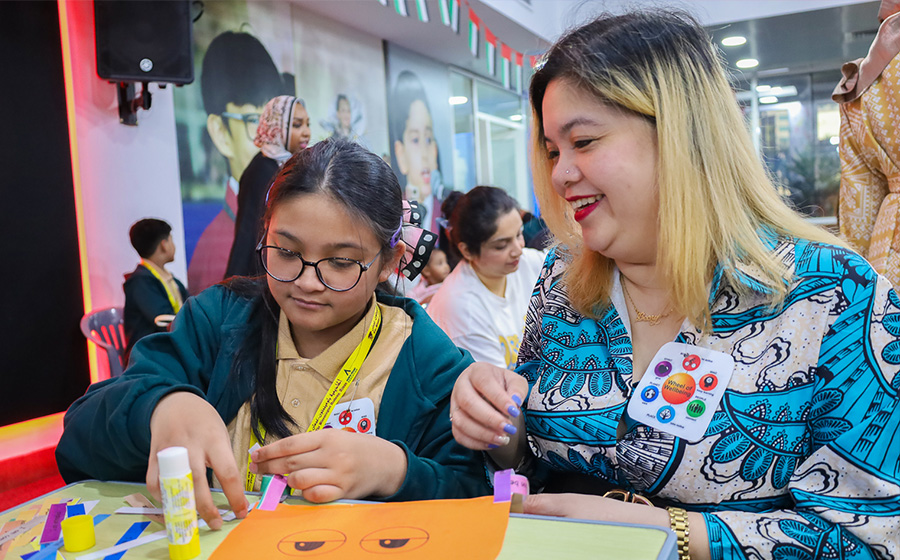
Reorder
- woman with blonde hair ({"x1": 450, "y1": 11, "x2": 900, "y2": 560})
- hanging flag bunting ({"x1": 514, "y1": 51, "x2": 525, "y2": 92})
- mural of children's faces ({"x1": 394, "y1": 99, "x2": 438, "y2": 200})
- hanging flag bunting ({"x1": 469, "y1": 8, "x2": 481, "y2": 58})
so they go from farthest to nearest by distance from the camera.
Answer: hanging flag bunting ({"x1": 514, "y1": 51, "x2": 525, "y2": 92}) → mural of children's faces ({"x1": 394, "y1": 99, "x2": 438, "y2": 200}) → hanging flag bunting ({"x1": 469, "y1": 8, "x2": 481, "y2": 58}) → woman with blonde hair ({"x1": 450, "y1": 11, "x2": 900, "y2": 560})

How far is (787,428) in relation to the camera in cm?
97

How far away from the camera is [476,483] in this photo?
117 cm

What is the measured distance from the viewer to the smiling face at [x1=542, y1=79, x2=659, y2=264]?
1.06 metres

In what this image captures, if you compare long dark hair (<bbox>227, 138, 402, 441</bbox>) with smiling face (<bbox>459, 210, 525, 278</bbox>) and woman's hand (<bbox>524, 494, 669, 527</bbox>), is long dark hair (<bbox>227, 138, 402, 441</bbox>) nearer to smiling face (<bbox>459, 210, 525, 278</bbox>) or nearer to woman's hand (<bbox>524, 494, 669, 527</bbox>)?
woman's hand (<bbox>524, 494, 669, 527</bbox>)

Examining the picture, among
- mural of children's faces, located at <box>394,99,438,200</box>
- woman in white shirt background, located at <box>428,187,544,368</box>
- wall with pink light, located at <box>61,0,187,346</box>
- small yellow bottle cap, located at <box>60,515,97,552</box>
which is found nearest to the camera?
small yellow bottle cap, located at <box>60,515,97,552</box>

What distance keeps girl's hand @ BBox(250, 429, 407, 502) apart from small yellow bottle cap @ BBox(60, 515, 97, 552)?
218mm

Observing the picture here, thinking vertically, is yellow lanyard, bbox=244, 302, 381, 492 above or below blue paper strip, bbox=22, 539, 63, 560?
above

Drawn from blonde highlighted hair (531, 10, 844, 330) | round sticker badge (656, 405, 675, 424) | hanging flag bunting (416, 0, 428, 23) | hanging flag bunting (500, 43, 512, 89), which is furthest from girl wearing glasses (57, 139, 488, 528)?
hanging flag bunting (500, 43, 512, 89)

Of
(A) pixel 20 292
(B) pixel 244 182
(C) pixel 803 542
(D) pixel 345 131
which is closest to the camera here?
(C) pixel 803 542

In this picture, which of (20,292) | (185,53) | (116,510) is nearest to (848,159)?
(116,510)

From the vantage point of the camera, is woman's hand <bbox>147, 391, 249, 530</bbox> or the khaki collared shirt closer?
woman's hand <bbox>147, 391, 249, 530</bbox>

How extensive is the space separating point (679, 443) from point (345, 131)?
5771 millimetres

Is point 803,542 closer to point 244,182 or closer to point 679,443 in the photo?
point 679,443

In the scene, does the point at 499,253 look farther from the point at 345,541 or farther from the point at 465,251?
the point at 345,541
